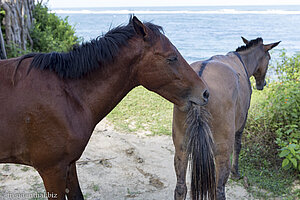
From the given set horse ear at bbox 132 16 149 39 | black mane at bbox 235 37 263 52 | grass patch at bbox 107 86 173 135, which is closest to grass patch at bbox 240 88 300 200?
black mane at bbox 235 37 263 52

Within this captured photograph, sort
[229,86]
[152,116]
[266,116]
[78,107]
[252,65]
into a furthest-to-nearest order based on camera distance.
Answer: [152,116] < [266,116] < [252,65] < [229,86] < [78,107]

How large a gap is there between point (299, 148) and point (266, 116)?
775 mm

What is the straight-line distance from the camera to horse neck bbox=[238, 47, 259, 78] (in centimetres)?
414

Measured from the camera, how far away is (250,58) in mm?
4160

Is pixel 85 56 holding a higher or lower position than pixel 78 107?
higher

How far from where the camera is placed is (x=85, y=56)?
2264 mm

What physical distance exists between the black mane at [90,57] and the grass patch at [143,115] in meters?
3.43

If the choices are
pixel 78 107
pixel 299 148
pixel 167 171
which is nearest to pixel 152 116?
pixel 167 171

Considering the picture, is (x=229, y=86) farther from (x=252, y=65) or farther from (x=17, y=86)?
(x=17, y=86)

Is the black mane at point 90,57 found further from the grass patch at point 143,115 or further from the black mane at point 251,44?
the grass patch at point 143,115

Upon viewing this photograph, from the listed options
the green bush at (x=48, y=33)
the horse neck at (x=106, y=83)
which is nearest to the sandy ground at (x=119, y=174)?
the horse neck at (x=106, y=83)

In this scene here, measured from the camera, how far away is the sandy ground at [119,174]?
3.64 meters

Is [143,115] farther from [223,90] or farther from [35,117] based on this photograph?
[35,117]

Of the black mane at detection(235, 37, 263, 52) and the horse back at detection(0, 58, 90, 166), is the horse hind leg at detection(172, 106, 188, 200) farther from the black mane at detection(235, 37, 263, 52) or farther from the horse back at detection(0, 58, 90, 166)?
the black mane at detection(235, 37, 263, 52)
